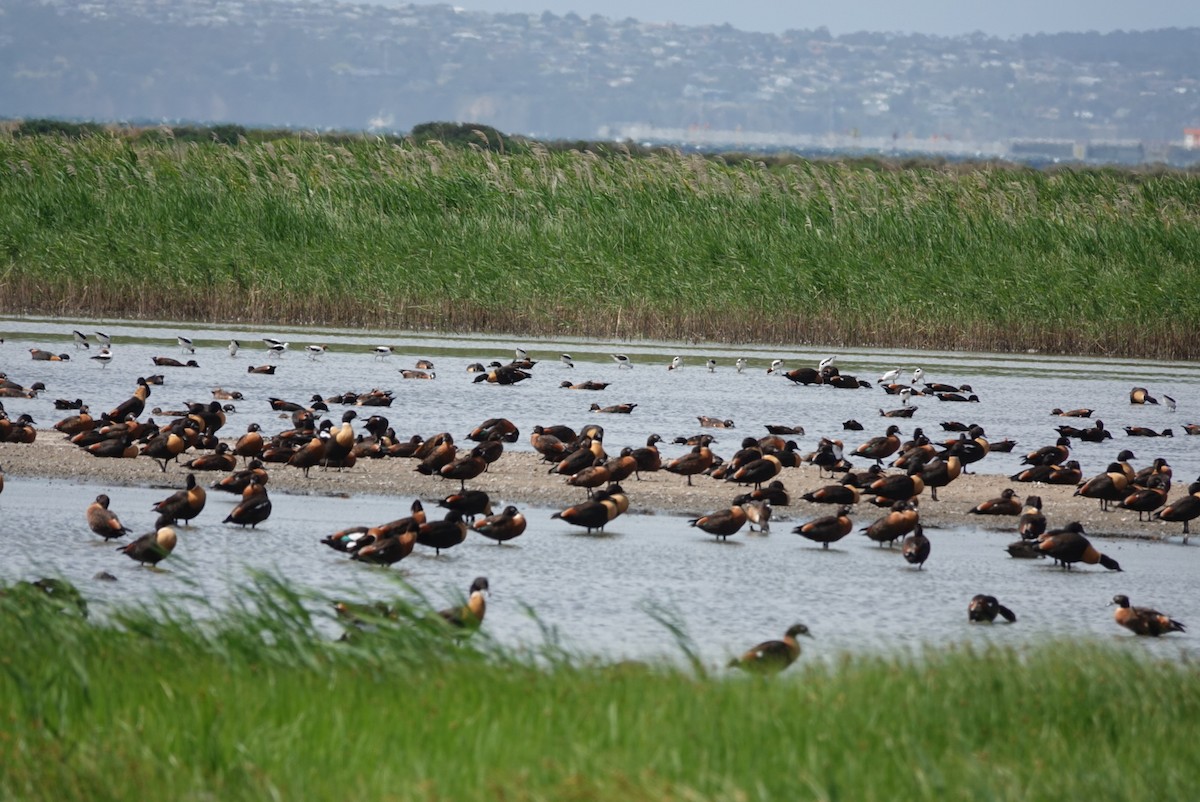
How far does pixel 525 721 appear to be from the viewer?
20.1 ft

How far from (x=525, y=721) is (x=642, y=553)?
5.89m

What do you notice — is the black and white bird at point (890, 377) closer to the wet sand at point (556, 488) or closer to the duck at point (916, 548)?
the wet sand at point (556, 488)

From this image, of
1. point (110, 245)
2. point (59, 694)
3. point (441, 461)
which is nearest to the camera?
point (59, 694)

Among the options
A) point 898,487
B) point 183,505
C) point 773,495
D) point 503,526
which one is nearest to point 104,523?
point 183,505

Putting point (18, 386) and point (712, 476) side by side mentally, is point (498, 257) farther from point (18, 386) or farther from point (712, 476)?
point (712, 476)

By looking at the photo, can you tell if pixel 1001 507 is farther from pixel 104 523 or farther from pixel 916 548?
pixel 104 523

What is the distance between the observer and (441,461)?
47.4 ft

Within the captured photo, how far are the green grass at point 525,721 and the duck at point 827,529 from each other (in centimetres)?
468

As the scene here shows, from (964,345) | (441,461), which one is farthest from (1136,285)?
(441,461)

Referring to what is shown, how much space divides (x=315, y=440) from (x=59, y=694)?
335 inches

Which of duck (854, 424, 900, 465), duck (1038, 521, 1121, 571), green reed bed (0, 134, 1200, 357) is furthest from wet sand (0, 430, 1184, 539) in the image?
green reed bed (0, 134, 1200, 357)

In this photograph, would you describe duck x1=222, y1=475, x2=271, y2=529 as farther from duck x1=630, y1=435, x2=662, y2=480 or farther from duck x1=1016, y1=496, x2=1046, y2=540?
duck x1=1016, y1=496, x2=1046, y2=540

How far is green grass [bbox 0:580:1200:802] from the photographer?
5402 millimetres

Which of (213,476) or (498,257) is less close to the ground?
(498,257)
